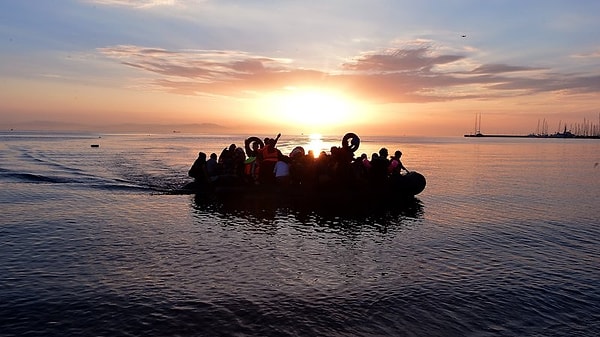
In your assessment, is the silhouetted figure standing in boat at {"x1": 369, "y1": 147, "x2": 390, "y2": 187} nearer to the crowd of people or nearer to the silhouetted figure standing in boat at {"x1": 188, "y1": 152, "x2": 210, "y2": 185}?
the crowd of people

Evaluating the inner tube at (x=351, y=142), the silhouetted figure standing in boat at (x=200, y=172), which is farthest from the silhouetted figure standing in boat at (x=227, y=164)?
the inner tube at (x=351, y=142)

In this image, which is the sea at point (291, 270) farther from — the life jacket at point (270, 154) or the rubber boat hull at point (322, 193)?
the life jacket at point (270, 154)

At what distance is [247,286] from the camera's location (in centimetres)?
1023

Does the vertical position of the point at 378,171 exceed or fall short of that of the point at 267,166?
it falls short

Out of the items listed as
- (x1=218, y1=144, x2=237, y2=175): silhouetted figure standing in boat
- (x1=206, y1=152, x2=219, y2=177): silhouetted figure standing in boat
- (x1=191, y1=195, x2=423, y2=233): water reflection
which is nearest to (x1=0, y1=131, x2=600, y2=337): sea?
(x1=191, y1=195, x2=423, y2=233): water reflection

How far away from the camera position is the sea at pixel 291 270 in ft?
28.1

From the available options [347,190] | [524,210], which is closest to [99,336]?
[347,190]

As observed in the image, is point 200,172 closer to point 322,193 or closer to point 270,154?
→ point 270,154

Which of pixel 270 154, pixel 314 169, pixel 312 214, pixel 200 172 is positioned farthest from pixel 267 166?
pixel 312 214

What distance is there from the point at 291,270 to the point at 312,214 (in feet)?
25.8

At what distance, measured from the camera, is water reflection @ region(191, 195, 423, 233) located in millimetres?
17312

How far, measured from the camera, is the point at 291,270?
37.4 feet

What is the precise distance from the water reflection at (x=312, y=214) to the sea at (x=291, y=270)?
114 mm

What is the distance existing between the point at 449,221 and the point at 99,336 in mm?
13971
